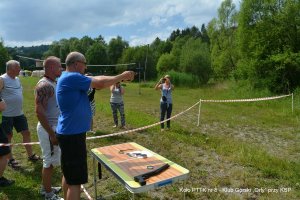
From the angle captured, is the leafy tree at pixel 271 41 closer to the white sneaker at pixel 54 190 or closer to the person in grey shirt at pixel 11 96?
the person in grey shirt at pixel 11 96

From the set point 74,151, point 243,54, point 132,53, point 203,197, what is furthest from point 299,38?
point 132,53

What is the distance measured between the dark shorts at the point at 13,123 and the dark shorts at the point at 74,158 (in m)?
2.99

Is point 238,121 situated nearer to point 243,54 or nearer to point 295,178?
point 295,178

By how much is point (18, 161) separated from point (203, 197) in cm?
423

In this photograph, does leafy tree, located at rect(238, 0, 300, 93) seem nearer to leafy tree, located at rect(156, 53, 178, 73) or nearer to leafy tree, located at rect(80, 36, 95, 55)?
leafy tree, located at rect(156, 53, 178, 73)

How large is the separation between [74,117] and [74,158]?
48 cm

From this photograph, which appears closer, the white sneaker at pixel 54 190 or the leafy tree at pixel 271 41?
the white sneaker at pixel 54 190

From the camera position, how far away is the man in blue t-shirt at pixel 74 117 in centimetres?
350

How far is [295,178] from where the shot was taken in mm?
5680

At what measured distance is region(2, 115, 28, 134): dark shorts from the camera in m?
6.09

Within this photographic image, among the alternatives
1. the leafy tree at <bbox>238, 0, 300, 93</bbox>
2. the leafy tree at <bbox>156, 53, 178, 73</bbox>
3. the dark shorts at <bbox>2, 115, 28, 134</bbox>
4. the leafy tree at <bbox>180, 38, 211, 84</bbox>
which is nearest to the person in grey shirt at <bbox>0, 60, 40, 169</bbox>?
the dark shorts at <bbox>2, 115, 28, 134</bbox>

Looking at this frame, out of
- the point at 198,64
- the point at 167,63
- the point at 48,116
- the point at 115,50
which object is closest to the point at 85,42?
the point at 115,50

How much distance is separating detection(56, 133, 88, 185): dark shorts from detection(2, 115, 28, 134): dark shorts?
2.99 metres

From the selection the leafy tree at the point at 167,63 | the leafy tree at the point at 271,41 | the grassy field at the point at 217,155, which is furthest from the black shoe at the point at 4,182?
the leafy tree at the point at 167,63
